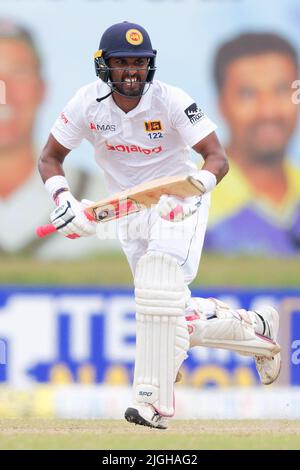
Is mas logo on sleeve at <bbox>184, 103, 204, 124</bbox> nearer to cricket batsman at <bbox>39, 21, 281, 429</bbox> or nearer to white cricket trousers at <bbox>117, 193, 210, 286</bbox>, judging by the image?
cricket batsman at <bbox>39, 21, 281, 429</bbox>

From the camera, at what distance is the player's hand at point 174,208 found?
4.84 meters

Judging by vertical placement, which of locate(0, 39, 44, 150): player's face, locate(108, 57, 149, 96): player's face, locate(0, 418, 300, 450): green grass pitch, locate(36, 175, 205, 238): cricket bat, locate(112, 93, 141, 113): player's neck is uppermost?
locate(0, 39, 44, 150): player's face

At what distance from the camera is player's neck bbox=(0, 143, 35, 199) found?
34.7 feet

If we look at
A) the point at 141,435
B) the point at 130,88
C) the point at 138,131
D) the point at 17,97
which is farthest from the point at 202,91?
the point at 141,435

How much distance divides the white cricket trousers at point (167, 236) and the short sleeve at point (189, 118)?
327 mm

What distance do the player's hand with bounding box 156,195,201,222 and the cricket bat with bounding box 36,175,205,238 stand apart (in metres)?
0.04

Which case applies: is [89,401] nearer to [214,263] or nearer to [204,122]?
[204,122]

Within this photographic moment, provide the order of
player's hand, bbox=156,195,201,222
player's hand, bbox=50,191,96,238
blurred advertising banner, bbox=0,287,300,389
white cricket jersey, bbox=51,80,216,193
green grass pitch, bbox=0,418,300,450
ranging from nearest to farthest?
green grass pitch, bbox=0,418,300,450 → player's hand, bbox=156,195,201,222 → player's hand, bbox=50,191,96,238 → white cricket jersey, bbox=51,80,216,193 → blurred advertising banner, bbox=0,287,300,389

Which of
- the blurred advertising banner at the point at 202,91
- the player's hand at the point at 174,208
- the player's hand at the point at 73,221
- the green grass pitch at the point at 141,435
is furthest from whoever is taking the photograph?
the blurred advertising banner at the point at 202,91

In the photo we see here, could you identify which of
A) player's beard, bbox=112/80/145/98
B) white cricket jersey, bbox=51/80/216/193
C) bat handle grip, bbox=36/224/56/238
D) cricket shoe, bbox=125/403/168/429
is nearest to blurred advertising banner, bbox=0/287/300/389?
white cricket jersey, bbox=51/80/216/193

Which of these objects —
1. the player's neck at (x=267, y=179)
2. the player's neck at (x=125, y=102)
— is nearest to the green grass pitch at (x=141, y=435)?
the player's neck at (x=125, y=102)

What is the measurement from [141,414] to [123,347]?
2963 millimetres

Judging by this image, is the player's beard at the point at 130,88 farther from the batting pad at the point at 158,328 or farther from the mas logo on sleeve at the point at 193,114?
the batting pad at the point at 158,328

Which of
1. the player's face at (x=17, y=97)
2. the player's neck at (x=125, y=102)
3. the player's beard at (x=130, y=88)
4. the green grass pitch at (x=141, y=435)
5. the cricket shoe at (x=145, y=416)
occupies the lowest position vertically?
the green grass pitch at (x=141, y=435)
